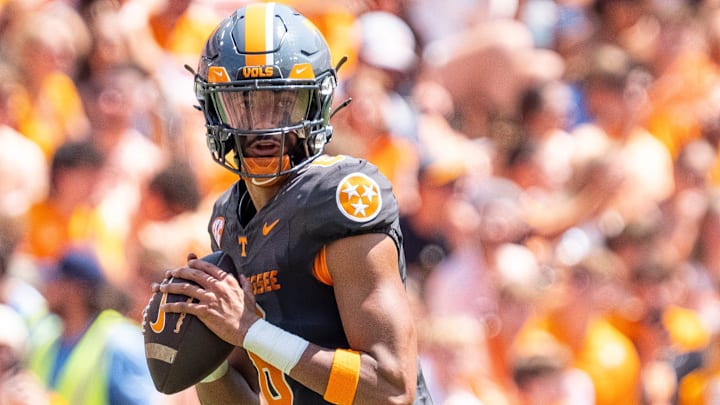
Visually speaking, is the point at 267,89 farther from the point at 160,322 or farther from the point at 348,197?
the point at 160,322

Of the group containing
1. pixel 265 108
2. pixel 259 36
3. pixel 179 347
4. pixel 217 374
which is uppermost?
pixel 259 36

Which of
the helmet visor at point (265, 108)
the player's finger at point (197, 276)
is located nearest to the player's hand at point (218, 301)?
the player's finger at point (197, 276)

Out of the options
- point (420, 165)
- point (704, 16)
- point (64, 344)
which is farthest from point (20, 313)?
point (704, 16)

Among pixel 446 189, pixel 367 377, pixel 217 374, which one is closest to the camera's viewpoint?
pixel 367 377

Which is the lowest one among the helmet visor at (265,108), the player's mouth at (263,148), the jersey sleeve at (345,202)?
the jersey sleeve at (345,202)

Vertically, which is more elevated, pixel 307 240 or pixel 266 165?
pixel 266 165

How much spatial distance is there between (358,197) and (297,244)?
19cm

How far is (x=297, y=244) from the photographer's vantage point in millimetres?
3416

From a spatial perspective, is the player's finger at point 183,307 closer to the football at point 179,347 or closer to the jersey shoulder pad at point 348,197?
the football at point 179,347

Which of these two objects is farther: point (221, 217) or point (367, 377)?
point (221, 217)

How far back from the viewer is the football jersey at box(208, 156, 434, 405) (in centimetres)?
338

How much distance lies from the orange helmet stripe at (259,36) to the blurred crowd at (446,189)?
223cm

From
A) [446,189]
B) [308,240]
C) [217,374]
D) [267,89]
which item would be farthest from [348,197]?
[446,189]

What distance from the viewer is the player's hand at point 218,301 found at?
336 cm
